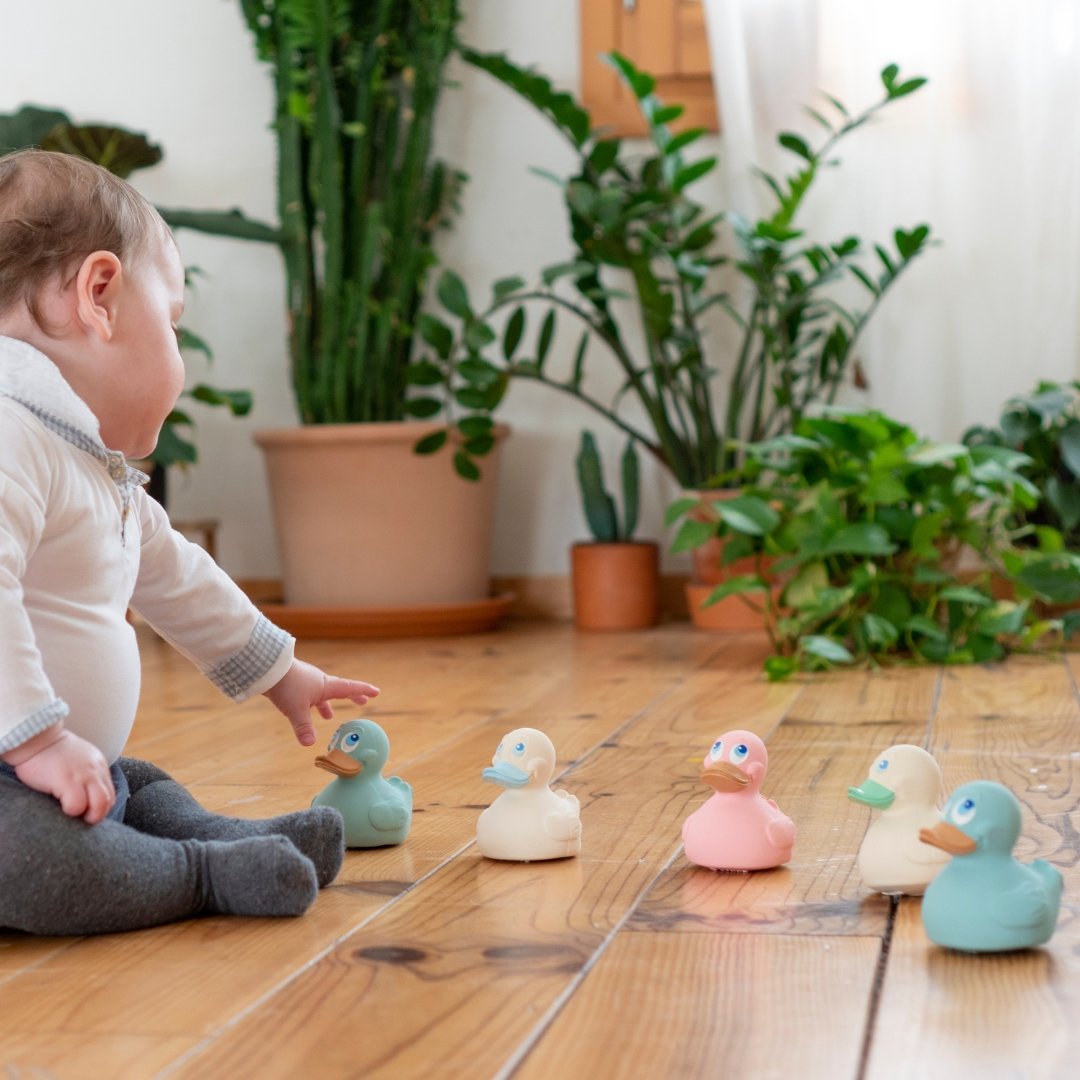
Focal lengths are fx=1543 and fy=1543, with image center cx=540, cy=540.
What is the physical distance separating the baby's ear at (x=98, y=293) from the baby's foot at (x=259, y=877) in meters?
0.35

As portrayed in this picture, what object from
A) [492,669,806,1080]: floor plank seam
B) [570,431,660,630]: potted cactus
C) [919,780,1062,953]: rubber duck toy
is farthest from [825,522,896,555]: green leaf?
[919,780,1062,953]: rubber duck toy

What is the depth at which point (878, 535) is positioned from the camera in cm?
209

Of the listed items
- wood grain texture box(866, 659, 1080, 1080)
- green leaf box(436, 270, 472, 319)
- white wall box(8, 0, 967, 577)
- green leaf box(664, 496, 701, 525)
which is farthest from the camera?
white wall box(8, 0, 967, 577)

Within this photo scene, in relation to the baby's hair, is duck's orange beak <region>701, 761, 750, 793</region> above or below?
below

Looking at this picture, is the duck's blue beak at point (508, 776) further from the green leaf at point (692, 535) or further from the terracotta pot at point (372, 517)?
the terracotta pot at point (372, 517)

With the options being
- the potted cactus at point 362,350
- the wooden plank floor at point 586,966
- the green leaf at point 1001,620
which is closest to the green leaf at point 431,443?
the potted cactus at point 362,350

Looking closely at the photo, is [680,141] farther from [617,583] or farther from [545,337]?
[617,583]

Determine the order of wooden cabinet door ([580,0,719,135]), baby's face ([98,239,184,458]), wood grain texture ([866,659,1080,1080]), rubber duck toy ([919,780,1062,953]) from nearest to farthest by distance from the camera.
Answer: wood grain texture ([866,659,1080,1080]) < rubber duck toy ([919,780,1062,953]) < baby's face ([98,239,184,458]) < wooden cabinet door ([580,0,719,135])

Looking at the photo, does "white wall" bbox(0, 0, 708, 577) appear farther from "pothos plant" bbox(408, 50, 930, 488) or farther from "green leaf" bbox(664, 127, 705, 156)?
"green leaf" bbox(664, 127, 705, 156)

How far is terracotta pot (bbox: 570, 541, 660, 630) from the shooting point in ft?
9.08

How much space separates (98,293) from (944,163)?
77.8 inches

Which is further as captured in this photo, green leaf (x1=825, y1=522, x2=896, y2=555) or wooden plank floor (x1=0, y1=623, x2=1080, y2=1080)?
green leaf (x1=825, y1=522, x2=896, y2=555)

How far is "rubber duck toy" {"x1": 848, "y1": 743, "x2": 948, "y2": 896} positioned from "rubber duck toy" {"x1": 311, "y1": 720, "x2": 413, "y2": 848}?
35 centimetres

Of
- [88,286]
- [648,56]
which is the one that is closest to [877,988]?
[88,286]
